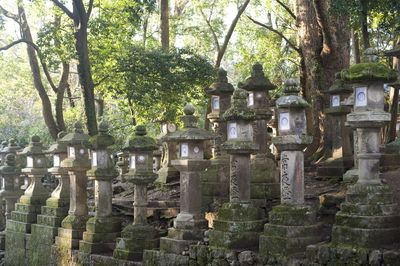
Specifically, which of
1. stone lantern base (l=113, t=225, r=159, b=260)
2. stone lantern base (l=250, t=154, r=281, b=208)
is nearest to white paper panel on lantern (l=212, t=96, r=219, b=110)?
stone lantern base (l=250, t=154, r=281, b=208)

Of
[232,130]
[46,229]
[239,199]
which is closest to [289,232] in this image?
[239,199]

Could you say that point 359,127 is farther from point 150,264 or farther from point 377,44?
point 377,44

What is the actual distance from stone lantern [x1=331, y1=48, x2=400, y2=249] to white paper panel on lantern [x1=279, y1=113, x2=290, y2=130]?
1006 mm

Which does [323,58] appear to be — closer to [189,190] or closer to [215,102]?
[215,102]

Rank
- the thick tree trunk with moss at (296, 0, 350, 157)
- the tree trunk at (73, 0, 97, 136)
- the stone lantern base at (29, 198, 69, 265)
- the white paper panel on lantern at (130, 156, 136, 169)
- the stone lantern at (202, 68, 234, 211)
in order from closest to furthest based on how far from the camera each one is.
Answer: the white paper panel on lantern at (130, 156, 136, 169) → the stone lantern at (202, 68, 234, 211) → the stone lantern base at (29, 198, 69, 265) → the tree trunk at (73, 0, 97, 136) → the thick tree trunk with moss at (296, 0, 350, 157)

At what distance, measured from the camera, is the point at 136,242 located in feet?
35.8

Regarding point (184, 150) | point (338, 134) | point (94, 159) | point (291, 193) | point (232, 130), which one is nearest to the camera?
point (291, 193)

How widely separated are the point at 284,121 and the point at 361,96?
4.12ft

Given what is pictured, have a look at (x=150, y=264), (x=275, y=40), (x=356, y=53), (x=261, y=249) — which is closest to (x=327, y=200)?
(x=261, y=249)

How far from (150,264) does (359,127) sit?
4.66 m

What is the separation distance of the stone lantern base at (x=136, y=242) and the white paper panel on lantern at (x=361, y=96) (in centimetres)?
494

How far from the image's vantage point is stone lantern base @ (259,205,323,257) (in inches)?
329

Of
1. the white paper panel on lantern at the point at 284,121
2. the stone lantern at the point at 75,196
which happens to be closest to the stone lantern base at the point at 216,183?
the stone lantern at the point at 75,196

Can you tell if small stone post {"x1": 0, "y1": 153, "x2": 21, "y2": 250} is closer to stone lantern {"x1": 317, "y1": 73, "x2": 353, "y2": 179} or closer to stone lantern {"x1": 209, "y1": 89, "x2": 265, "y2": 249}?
stone lantern {"x1": 317, "y1": 73, "x2": 353, "y2": 179}
